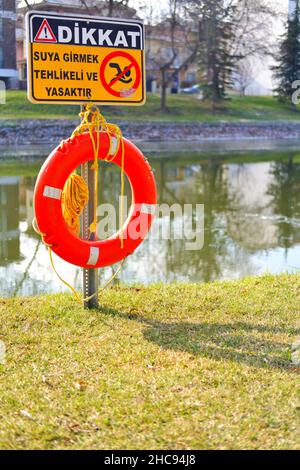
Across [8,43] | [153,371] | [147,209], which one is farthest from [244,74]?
[153,371]

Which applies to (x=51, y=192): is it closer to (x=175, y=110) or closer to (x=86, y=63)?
(x=86, y=63)

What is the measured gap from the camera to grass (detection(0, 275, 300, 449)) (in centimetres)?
211

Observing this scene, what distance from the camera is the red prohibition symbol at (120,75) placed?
11.4 feet

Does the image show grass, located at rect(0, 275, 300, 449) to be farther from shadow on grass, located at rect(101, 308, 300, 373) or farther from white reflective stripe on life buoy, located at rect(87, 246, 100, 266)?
white reflective stripe on life buoy, located at rect(87, 246, 100, 266)

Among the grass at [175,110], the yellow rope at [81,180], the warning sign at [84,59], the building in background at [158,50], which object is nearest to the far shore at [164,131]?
the grass at [175,110]

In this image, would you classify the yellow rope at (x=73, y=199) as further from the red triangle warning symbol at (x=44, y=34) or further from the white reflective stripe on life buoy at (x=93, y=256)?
the red triangle warning symbol at (x=44, y=34)

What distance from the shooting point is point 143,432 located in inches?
83.0

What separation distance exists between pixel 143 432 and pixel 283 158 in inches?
582

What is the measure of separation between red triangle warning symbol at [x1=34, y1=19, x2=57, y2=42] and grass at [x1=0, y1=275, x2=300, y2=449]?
1526mm

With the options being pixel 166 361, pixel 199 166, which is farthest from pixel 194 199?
pixel 166 361

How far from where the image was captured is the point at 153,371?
8.67 feet
